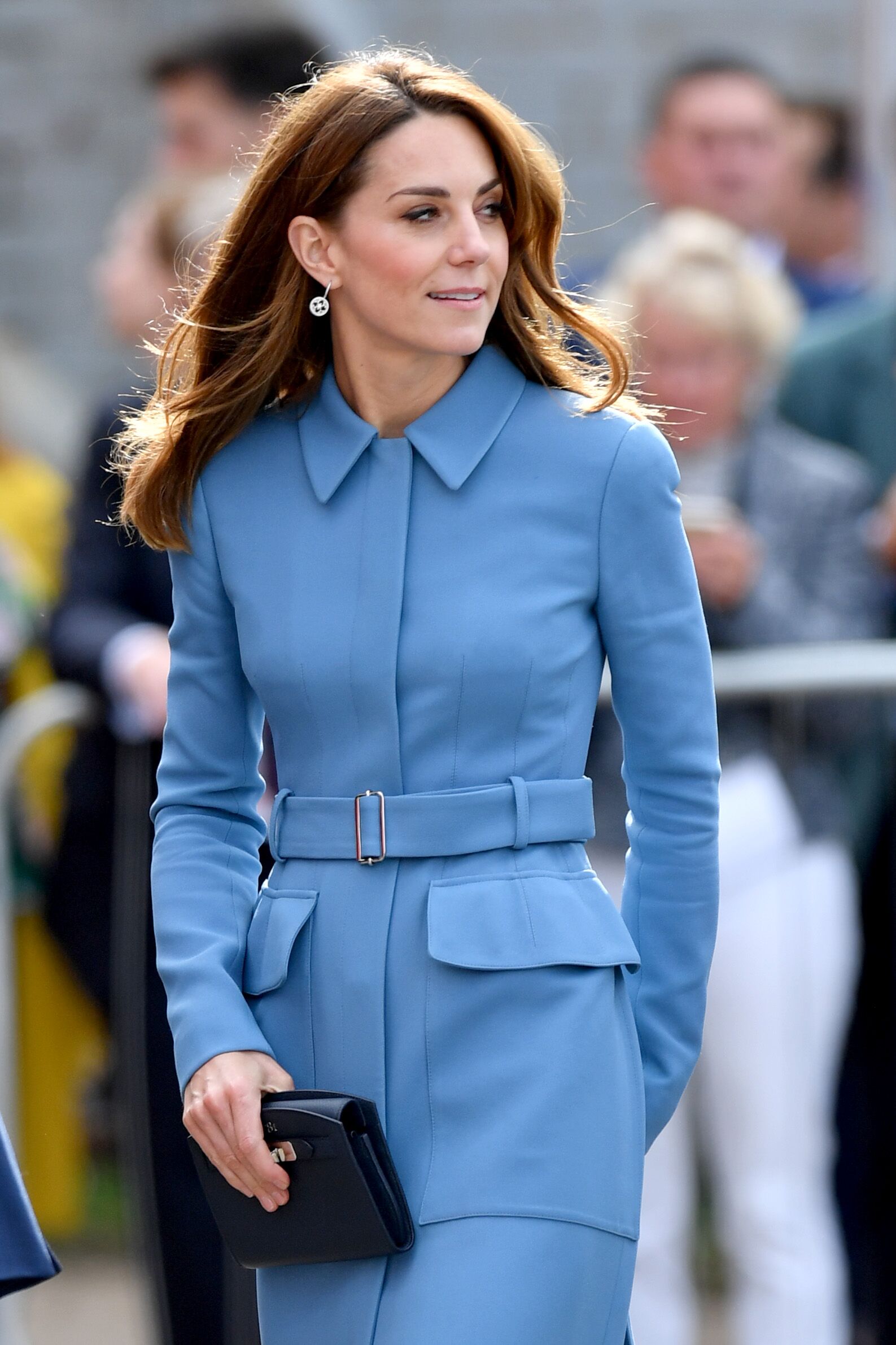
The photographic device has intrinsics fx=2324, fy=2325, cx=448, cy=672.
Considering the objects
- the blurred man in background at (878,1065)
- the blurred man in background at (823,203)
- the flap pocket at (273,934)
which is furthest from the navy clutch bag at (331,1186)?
the blurred man in background at (823,203)

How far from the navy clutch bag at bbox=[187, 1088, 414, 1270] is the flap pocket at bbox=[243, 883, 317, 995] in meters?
0.14

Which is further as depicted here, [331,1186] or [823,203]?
[823,203]

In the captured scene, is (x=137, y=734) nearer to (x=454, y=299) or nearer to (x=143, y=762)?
(x=143, y=762)

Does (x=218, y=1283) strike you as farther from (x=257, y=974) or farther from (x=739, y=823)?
(x=257, y=974)

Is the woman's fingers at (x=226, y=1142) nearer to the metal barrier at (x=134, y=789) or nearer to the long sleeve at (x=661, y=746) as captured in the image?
the long sleeve at (x=661, y=746)

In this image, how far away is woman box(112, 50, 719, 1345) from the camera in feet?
8.20

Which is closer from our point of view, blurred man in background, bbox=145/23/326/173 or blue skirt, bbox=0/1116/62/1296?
blue skirt, bbox=0/1116/62/1296

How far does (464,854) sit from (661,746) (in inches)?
10.3

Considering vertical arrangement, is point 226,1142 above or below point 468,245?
below

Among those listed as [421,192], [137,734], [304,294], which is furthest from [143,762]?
[421,192]

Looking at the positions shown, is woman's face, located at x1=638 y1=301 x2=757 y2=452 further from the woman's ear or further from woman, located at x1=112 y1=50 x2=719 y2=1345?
the woman's ear

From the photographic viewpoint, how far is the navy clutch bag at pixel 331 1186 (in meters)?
2.44

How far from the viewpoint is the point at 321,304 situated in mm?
2703

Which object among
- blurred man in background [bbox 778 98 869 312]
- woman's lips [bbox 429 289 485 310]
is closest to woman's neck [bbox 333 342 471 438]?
woman's lips [bbox 429 289 485 310]
